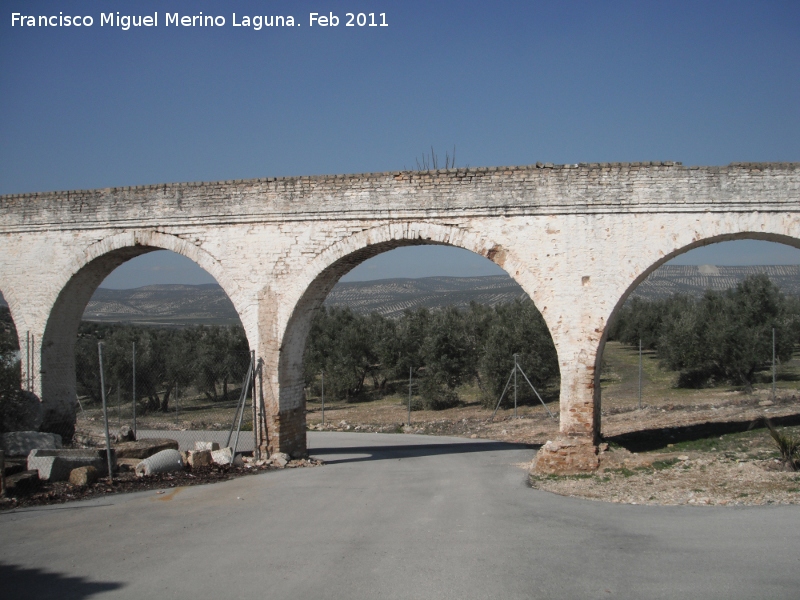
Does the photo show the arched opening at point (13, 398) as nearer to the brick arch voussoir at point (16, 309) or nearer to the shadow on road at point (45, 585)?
the brick arch voussoir at point (16, 309)

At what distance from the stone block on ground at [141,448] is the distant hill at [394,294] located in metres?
59.3

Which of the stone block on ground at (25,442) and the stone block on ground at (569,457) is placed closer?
the stone block on ground at (569,457)

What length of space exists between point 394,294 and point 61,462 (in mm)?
81755

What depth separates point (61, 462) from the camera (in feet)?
28.1

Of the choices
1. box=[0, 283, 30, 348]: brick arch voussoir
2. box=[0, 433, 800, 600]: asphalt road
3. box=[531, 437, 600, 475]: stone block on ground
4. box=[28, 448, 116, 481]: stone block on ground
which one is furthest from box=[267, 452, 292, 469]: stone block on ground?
box=[0, 283, 30, 348]: brick arch voussoir

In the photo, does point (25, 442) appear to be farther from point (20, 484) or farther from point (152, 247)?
point (152, 247)

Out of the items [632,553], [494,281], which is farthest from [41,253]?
[494,281]

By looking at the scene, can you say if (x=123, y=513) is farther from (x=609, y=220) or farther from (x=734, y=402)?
(x=734, y=402)

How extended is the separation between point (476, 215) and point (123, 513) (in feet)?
19.4

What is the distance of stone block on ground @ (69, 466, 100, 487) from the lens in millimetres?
8297

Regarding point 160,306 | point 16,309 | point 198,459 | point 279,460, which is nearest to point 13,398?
point 16,309

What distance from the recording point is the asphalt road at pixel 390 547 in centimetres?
484

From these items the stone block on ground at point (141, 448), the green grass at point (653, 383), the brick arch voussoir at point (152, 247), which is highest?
the brick arch voussoir at point (152, 247)

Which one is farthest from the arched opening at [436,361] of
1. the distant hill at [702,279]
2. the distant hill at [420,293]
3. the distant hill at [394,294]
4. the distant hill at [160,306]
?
the distant hill at [160,306]
